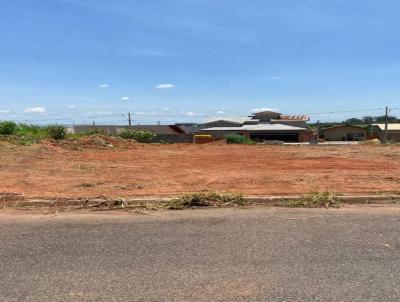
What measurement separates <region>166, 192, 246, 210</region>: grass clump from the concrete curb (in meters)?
0.19

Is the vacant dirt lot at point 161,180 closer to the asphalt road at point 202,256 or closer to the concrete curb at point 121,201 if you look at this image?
the concrete curb at point 121,201

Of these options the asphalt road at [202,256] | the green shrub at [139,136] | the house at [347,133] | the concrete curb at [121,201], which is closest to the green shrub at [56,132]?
the green shrub at [139,136]

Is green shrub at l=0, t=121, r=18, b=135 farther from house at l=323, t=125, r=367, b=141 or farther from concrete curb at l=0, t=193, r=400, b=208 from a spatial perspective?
house at l=323, t=125, r=367, b=141

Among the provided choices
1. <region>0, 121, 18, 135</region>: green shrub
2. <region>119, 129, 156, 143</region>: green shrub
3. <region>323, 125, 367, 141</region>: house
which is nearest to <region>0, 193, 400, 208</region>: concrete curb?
<region>0, 121, 18, 135</region>: green shrub

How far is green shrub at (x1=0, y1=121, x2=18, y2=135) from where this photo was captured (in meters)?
25.9

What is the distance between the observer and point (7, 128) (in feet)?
86.1

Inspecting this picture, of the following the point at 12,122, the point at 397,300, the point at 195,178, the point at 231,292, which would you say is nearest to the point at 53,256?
the point at 231,292

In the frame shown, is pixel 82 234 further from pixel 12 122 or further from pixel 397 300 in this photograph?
pixel 12 122

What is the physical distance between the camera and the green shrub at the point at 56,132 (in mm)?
27766

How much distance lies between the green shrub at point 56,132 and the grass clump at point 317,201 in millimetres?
22126

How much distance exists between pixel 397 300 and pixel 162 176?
899cm

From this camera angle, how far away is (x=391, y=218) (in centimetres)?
706

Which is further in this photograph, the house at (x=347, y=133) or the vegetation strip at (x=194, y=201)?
the house at (x=347, y=133)

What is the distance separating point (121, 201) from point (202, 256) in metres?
3.17
